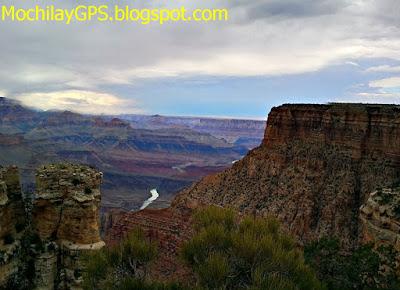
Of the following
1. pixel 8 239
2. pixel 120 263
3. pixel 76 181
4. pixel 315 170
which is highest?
pixel 76 181

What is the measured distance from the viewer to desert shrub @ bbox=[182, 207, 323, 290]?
42.5 feet

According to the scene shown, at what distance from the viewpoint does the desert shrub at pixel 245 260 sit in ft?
42.5

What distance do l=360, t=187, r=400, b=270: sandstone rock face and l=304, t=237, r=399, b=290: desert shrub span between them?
4052 millimetres

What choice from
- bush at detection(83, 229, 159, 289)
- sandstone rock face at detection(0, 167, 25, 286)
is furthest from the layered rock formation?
bush at detection(83, 229, 159, 289)

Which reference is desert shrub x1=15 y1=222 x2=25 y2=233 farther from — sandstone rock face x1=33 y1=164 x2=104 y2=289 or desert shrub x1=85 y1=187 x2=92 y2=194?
desert shrub x1=85 y1=187 x2=92 y2=194

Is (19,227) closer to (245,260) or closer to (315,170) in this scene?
(245,260)

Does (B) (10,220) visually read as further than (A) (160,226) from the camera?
No

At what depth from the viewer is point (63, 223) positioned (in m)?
20.2

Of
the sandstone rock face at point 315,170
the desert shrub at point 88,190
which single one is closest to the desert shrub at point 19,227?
the desert shrub at point 88,190

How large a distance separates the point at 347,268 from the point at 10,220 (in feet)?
49.4

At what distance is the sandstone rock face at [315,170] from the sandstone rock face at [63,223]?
27.1 m

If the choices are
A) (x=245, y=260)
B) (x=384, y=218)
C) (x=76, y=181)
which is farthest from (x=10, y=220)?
(x=384, y=218)

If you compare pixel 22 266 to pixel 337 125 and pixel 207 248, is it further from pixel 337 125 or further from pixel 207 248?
pixel 337 125

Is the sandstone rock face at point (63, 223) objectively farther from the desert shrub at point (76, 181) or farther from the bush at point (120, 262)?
the bush at point (120, 262)
